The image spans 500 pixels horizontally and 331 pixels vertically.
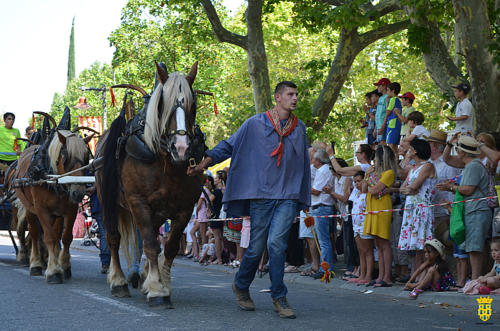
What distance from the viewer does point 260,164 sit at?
7.52 meters

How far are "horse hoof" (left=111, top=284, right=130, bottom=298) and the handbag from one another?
408 centimetres

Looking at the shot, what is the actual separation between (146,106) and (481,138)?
4.35 meters

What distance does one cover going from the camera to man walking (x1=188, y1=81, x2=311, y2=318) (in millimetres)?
7445

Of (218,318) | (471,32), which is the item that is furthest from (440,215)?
(218,318)

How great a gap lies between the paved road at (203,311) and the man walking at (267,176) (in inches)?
23.7

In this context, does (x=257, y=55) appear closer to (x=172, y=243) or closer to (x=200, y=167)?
(x=172, y=243)

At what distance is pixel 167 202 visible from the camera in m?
8.30

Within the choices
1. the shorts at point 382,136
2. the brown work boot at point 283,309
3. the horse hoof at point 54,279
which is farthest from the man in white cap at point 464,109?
the horse hoof at point 54,279

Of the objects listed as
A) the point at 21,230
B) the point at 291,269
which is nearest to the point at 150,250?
the point at 291,269

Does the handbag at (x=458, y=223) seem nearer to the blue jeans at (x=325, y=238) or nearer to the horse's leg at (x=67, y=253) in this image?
the blue jeans at (x=325, y=238)

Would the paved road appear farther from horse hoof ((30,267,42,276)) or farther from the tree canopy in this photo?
the tree canopy

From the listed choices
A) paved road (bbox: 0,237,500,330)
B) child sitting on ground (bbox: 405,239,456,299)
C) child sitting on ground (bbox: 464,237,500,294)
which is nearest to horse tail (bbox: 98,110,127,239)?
paved road (bbox: 0,237,500,330)

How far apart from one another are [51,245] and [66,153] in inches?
56.9

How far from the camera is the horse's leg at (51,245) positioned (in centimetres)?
1032
